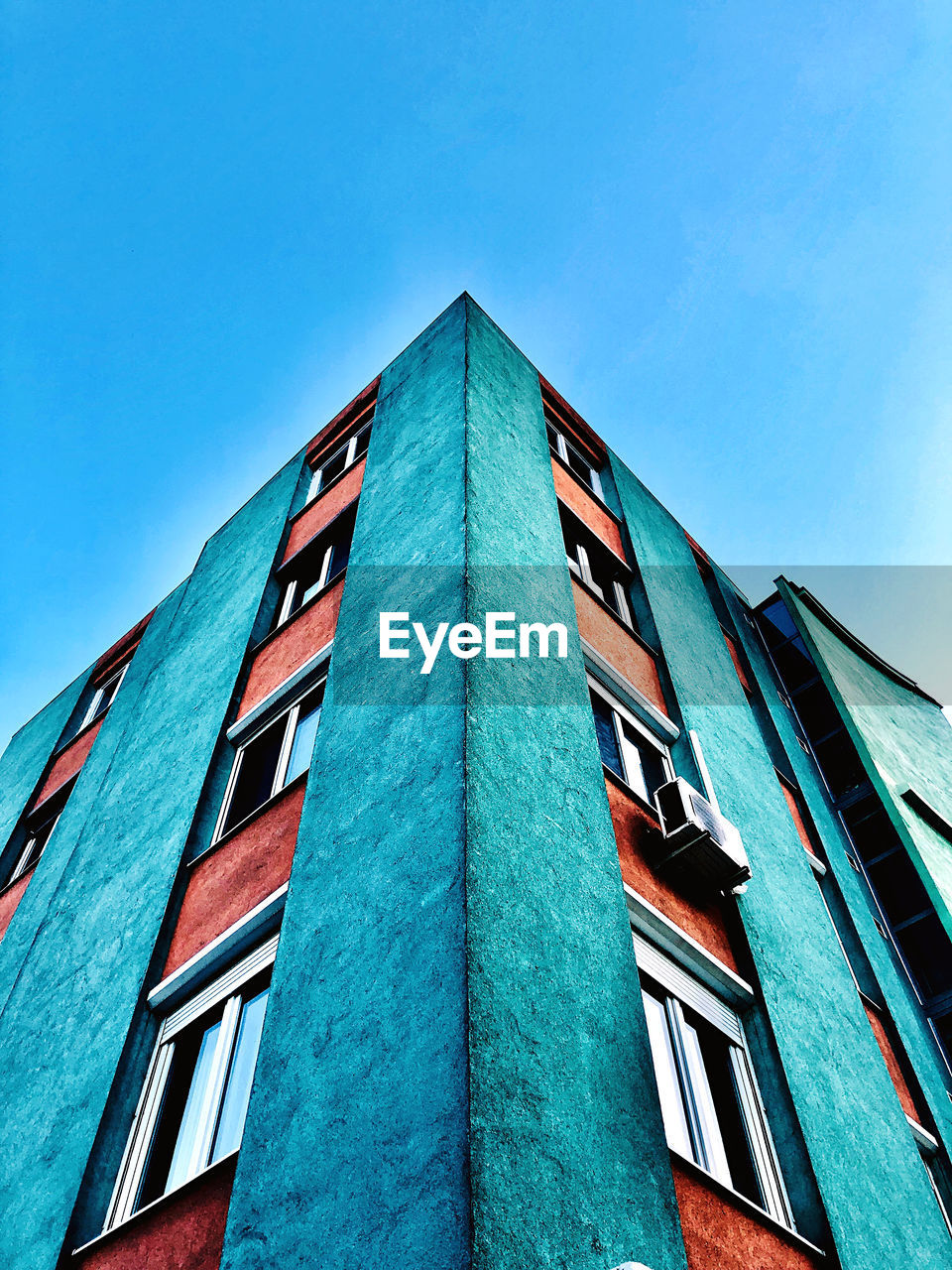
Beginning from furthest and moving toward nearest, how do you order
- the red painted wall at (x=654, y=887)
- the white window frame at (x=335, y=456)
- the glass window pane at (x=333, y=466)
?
the glass window pane at (x=333, y=466) < the white window frame at (x=335, y=456) < the red painted wall at (x=654, y=887)

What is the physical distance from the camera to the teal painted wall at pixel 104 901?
5922mm

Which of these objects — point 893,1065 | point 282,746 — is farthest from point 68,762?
point 893,1065

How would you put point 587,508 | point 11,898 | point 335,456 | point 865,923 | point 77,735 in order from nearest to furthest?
1. point 865,923
2. point 11,898
3. point 587,508
4. point 335,456
5. point 77,735

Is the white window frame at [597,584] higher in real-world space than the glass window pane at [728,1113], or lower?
higher

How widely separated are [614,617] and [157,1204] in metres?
6.13

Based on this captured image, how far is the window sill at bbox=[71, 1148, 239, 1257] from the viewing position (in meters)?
4.93

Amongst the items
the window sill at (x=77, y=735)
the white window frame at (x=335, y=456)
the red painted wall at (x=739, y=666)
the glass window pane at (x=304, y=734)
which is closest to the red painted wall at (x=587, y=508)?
the red painted wall at (x=739, y=666)

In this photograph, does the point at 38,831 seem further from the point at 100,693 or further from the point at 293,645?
the point at 293,645

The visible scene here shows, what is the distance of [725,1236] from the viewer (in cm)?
484

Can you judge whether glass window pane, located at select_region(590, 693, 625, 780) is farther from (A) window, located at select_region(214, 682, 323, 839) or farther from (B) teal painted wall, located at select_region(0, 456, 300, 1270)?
(B) teal painted wall, located at select_region(0, 456, 300, 1270)

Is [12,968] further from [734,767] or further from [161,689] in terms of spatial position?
[734,767]

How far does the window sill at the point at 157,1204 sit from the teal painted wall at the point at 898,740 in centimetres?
910

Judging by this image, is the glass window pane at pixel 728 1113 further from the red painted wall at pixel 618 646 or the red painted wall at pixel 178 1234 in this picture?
the red painted wall at pixel 618 646

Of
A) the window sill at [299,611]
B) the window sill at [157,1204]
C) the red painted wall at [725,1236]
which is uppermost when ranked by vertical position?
the window sill at [299,611]
